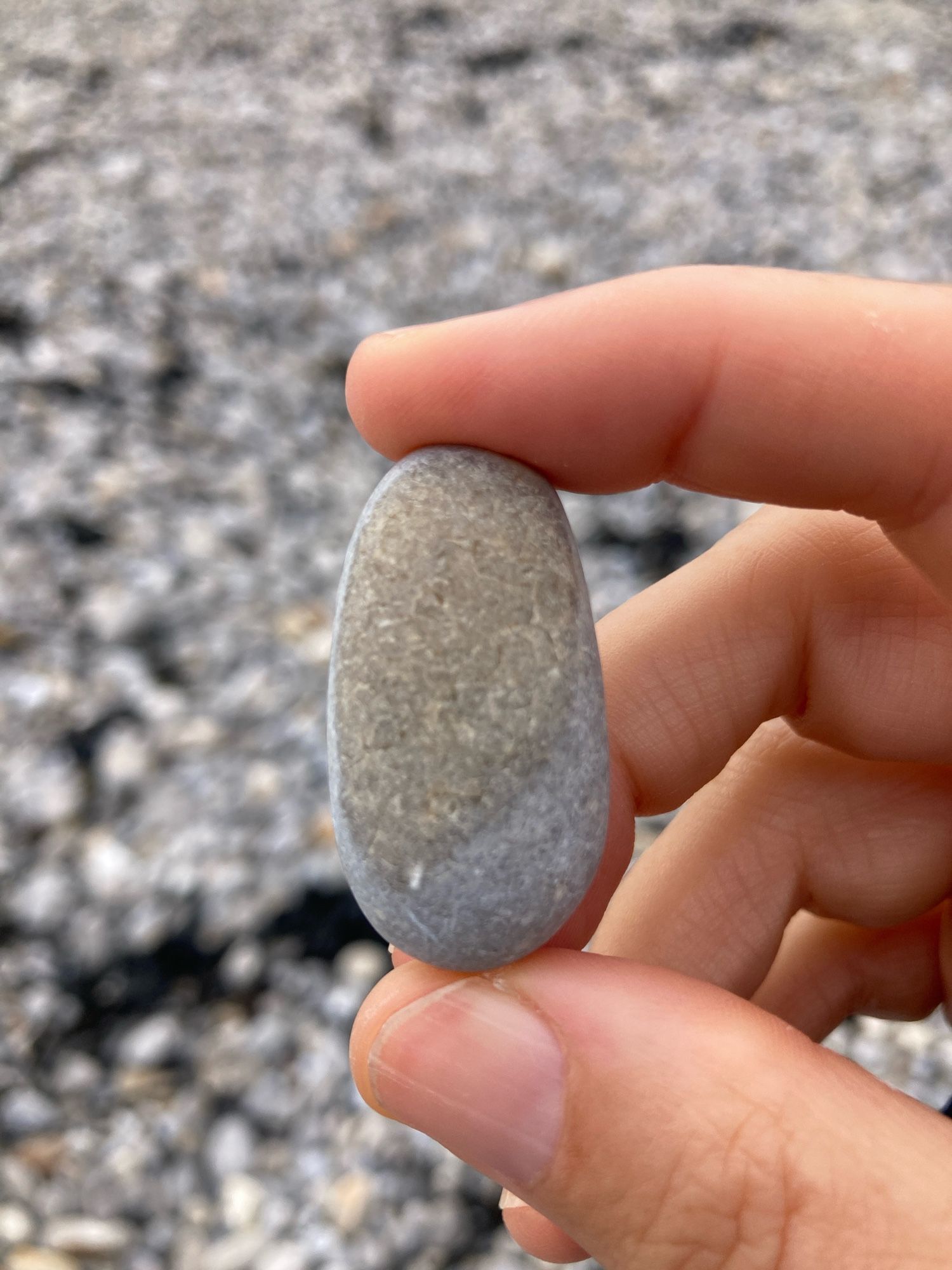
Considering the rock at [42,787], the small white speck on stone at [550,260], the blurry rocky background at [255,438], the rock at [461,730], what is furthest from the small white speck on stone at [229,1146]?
the small white speck on stone at [550,260]

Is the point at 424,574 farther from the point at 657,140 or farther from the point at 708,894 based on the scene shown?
the point at 657,140

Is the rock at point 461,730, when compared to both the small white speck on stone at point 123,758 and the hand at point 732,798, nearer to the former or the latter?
the hand at point 732,798

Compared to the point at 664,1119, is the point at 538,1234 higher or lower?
lower

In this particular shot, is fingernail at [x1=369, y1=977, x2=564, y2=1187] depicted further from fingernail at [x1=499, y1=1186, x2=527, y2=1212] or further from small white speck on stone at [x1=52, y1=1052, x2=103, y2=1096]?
small white speck on stone at [x1=52, y1=1052, x2=103, y2=1096]

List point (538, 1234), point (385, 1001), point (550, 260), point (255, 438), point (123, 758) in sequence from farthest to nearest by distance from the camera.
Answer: point (550, 260) < point (255, 438) < point (123, 758) < point (538, 1234) < point (385, 1001)

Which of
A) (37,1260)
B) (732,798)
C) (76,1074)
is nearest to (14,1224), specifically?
(37,1260)

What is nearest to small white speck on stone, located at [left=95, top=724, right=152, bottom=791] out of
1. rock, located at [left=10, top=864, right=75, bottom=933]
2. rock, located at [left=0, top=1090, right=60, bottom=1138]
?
rock, located at [left=10, top=864, right=75, bottom=933]

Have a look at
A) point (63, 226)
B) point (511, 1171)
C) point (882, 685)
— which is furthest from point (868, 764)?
point (63, 226)

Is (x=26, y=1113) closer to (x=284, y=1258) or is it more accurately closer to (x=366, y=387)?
(x=284, y=1258)
